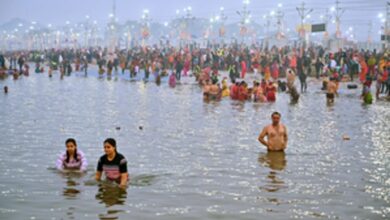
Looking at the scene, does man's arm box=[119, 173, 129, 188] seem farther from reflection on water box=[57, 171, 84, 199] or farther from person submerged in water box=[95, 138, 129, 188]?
reflection on water box=[57, 171, 84, 199]

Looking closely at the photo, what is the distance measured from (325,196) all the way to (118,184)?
10.7 ft

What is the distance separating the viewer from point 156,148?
15.9 meters

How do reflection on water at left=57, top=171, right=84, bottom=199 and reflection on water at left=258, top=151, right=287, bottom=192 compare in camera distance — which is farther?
reflection on water at left=258, top=151, right=287, bottom=192

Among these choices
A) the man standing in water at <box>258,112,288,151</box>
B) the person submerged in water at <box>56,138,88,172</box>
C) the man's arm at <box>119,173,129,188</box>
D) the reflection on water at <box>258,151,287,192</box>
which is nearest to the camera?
the man's arm at <box>119,173,129,188</box>

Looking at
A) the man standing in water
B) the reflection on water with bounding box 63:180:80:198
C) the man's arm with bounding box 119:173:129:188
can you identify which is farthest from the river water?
the man standing in water

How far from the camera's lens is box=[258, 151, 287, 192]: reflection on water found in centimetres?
1178

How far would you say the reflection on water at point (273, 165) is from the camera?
464 inches

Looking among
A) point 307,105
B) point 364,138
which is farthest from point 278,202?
point 307,105

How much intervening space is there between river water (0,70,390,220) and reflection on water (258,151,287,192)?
0.02 metres

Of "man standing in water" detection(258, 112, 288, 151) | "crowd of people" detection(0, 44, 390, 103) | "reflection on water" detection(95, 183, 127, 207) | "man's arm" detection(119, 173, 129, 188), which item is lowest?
"reflection on water" detection(95, 183, 127, 207)

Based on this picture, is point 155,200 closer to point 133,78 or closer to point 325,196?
point 325,196

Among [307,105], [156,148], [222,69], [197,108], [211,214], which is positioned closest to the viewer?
[211,214]

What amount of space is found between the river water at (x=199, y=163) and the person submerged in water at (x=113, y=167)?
18 centimetres

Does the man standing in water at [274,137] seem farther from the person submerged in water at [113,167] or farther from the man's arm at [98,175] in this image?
the man's arm at [98,175]
